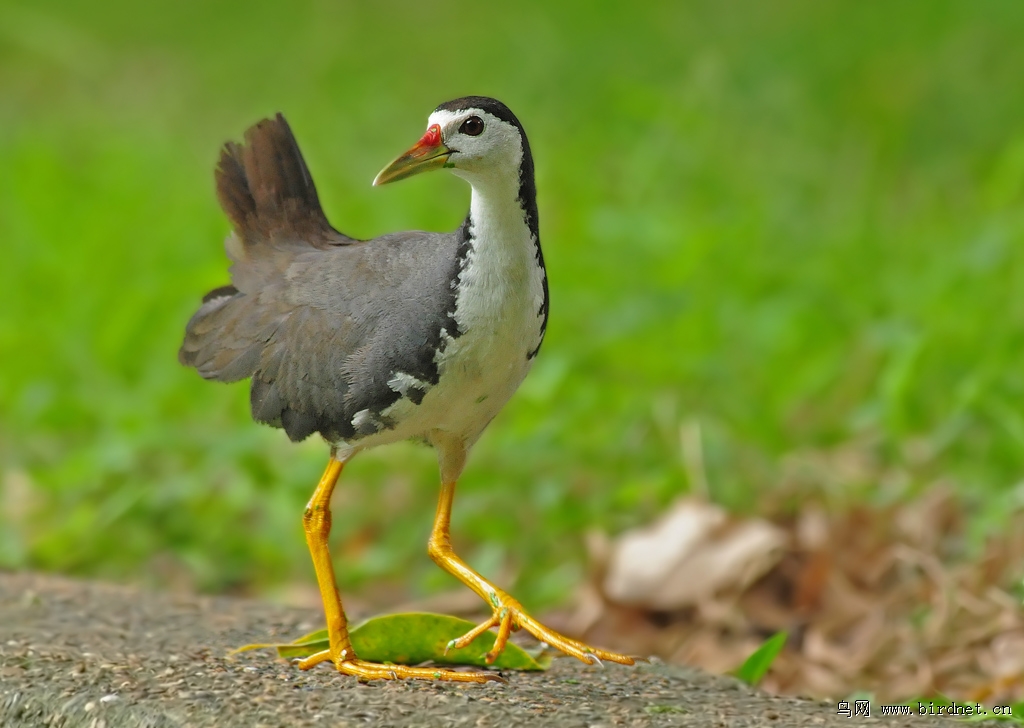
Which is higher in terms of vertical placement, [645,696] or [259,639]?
[259,639]

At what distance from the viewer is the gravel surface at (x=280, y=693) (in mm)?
2770

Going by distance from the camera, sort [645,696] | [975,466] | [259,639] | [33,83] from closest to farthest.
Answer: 1. [645,696]
2. [259,639]
3. [975,466]
4. [33,83]

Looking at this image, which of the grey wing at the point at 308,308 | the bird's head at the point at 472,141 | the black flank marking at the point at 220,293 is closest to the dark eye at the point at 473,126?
the bird's head at the point at 472,141

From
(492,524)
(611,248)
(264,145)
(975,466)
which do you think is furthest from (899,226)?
(264,145)

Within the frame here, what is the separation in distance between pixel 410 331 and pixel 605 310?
8.32 feet

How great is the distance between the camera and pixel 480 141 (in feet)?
9.86

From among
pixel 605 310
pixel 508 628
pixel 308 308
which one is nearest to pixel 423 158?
pixel 308 308

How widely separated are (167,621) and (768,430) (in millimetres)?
2346

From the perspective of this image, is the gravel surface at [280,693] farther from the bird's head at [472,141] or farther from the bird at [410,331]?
the bird's head at [472,141]

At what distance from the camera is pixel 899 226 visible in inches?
286

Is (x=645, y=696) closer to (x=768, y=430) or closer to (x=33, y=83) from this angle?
(x=768, y=430)

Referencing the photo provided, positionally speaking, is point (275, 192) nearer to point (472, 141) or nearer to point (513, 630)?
point (472, 141)

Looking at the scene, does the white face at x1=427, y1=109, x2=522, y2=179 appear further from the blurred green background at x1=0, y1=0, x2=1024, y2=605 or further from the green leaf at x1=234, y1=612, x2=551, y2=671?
the blurred green background at x1=0, y1=0, x2=1024, y2=605

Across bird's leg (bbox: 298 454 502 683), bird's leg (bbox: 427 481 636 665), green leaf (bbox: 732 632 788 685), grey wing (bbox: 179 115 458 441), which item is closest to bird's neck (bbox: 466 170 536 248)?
Answer: grey wing (bbox: 179 115 458 441)
